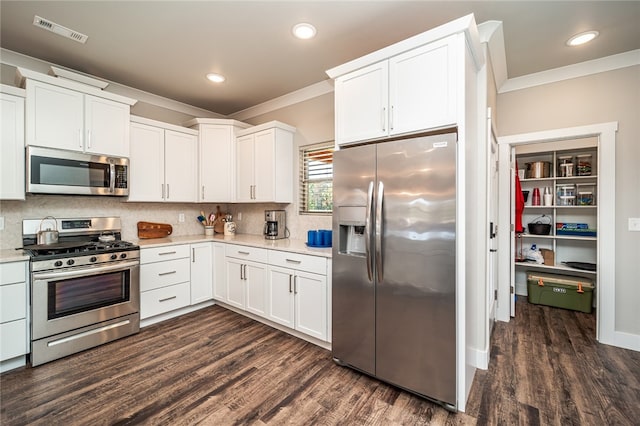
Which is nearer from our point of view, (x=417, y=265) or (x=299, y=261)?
(x=417, y=265)

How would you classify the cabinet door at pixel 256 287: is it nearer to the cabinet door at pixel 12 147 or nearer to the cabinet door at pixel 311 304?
the cabinet door at pixel 311 304

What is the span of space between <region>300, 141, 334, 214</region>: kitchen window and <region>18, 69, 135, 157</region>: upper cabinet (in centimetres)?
203

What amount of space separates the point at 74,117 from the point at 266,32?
6.70ft

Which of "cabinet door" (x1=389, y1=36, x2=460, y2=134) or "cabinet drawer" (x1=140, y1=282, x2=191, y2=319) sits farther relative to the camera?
"cabinet drawer" (x1=140, y1=282, x2=191, y2=319)

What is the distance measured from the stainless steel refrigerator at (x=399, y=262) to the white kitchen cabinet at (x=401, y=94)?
147mm

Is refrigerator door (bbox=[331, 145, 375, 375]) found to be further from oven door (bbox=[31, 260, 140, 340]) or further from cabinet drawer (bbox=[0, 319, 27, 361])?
cabinet drawer (bbox=[0, 319, 27, 361])

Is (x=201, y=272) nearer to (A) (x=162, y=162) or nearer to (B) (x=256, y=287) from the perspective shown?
(B) (x=256, y=287)

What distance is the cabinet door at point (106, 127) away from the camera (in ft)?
9.06

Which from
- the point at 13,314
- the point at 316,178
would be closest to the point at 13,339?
the point at 13,314

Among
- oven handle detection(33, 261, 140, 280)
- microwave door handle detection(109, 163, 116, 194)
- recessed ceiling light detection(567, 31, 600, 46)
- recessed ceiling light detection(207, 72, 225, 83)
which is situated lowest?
oven handle detection(33, 261, 140, 280)

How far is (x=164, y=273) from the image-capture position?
3084 mm

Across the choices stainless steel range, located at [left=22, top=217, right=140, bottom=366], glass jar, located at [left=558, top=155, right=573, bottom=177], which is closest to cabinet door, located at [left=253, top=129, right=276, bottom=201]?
stainless steel range, located at [left=22, top=217, right=140, bottom=366]

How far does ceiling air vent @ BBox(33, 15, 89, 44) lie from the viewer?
7.18 ft

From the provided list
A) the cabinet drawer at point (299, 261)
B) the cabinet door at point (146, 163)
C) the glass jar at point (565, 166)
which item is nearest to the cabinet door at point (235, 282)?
the cabinet drawer at point (299, 261)
